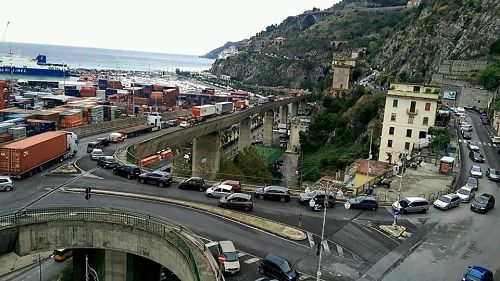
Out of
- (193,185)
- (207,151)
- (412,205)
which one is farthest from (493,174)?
(207,151)

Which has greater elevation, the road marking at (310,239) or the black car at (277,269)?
the black car at (277,269)

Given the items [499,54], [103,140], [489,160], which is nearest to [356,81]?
[499,54]

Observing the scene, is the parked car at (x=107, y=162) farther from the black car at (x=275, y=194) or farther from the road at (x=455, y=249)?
the road at (x=455, y=249)

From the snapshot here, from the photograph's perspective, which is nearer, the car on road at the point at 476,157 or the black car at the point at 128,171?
the black car at the point at 128,171

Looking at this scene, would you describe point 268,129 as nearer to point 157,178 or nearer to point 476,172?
point 476,172

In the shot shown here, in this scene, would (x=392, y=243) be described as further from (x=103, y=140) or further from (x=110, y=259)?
(x=103, y=140)

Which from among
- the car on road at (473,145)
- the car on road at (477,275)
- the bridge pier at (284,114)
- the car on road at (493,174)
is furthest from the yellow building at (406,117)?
the bridge pier at (284,114)

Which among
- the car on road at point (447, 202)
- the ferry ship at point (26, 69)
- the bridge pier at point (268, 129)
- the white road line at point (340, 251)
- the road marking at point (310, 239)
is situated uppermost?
the ferry ship at point (26, 69)
